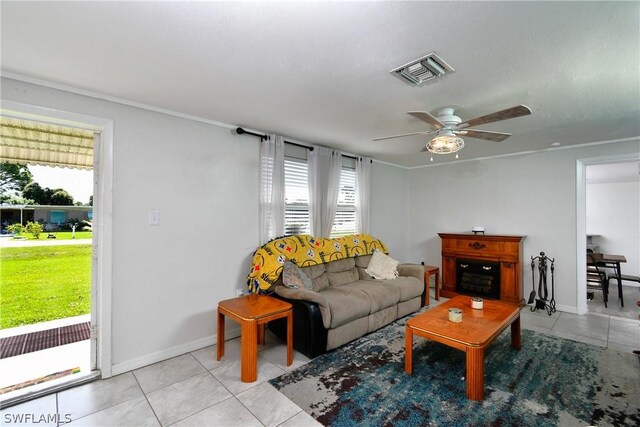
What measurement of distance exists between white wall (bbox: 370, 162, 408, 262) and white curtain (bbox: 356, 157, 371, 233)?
0.32 meters

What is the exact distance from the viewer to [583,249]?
4.04 meters

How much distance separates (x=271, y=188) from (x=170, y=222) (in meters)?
1.20

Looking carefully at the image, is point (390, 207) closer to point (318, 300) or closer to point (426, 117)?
point (318, 300)

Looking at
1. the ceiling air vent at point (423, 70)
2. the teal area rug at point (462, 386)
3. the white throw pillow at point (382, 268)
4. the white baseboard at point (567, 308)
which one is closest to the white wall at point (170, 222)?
the teal area rug at point (462, 386)

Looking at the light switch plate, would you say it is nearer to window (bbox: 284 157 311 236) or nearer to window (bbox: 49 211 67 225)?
window (bbox: 49 211 67 225)

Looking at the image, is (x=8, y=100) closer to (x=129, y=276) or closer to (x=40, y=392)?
(x=129, y=276)

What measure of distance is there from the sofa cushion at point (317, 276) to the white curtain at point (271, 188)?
1.90ft

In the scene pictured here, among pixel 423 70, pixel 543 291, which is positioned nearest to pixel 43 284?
pixel 423 70

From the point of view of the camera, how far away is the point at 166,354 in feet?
9.15

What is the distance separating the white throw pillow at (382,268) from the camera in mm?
4137

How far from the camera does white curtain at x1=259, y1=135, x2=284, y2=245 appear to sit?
138 inches

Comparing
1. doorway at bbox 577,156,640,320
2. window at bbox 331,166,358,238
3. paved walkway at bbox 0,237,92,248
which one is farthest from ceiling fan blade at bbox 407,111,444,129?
doorway at bbox 577,156,640,320

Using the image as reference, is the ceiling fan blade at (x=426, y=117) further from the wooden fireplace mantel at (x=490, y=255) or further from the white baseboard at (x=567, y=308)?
the white baseboard at (x=567, y=308)

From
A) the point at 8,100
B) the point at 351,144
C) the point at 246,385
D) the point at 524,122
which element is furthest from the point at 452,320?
the point at 8,100
